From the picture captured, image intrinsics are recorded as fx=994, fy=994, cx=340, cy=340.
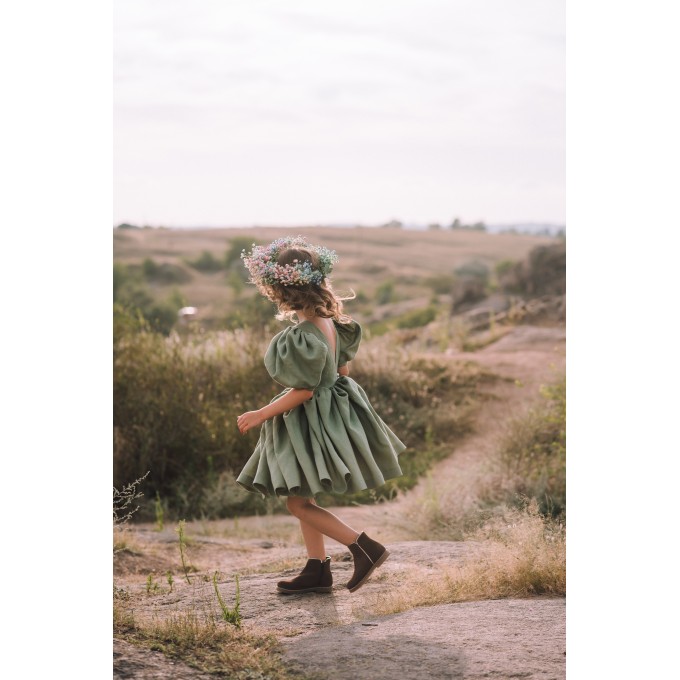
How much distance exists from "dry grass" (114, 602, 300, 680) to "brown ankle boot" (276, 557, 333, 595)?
0.47 meters

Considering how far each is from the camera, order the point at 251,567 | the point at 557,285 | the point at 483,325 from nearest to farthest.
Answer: the point at 251,567 < the point at 483,325 < the point at 557,285

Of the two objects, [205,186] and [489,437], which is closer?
[489,437]

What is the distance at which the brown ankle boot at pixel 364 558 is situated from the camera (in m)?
4.11

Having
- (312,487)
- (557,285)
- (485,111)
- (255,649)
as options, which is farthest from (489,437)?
(485,111)

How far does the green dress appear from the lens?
13.1 ft

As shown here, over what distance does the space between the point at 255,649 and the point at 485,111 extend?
2365 cm

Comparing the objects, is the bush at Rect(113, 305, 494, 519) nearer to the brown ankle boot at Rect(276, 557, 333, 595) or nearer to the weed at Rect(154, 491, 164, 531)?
the weed at Rect(154, 491, 164, 531)

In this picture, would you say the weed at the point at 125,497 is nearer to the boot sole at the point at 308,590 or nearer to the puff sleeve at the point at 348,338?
the boot sole at the point at 308,590

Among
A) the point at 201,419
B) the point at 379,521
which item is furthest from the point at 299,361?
the point at 201,419

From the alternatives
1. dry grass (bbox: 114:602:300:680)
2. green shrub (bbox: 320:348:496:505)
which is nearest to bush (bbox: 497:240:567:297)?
green shrub (bbox: 320:348:496:505)

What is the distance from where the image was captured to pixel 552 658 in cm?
341

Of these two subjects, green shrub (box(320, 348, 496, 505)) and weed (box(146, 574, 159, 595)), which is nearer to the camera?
weed (box(146, 574, 159, 595))
